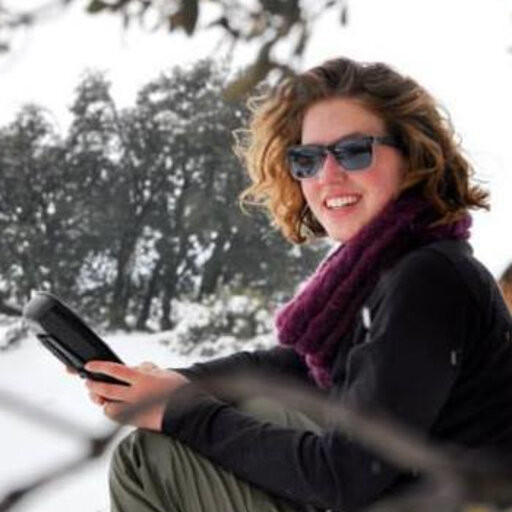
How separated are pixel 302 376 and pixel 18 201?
270 inches

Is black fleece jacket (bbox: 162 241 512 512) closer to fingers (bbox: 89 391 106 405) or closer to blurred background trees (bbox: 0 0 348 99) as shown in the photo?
fingers (bbox: 89 391 106 405)

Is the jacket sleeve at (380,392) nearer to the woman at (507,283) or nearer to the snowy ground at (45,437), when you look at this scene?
the woman at (507,283)

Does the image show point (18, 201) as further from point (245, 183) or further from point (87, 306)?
point (245, 183)

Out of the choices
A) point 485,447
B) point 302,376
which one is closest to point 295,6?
point 485,447

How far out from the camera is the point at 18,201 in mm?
8523

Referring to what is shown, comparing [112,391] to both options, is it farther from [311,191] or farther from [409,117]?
[409,117]

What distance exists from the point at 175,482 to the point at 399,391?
410 mm

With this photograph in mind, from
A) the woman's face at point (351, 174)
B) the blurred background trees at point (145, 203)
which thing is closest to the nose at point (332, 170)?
the woman's face at point (351, 174)

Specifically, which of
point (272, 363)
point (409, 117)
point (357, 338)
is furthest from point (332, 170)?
point (272, 363)

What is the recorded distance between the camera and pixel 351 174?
1694 millimetres

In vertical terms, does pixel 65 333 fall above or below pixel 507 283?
above

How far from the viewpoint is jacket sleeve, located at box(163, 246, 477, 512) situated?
134 centimetres

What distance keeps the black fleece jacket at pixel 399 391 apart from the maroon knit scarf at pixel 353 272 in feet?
0.11

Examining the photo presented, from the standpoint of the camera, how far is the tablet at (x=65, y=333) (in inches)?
64.3
